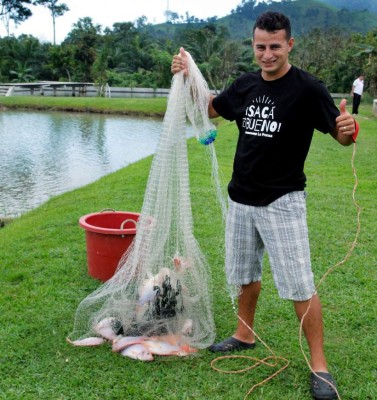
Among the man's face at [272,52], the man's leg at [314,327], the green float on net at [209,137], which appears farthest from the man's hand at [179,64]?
the man's leg at [314,327]

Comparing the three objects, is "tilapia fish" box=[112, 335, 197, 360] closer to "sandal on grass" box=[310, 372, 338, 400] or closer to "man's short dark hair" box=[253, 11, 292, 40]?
"sandal on grass" box=[310, 372, 338, 400]

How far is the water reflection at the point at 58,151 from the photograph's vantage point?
30.9ft

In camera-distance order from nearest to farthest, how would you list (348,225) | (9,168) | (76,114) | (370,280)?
1. (370,280)
2. (348,225)
3. (9,168)
4. (76,114)

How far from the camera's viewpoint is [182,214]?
10.1 feet

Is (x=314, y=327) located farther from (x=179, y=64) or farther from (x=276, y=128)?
(x=179, y=64)

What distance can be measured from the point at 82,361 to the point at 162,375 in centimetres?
43

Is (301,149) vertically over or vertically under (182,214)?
over

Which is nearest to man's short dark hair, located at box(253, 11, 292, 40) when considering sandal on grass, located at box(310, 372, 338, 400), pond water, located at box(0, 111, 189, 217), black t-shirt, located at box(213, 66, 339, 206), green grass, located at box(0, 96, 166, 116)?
black t-shirt, located at box(213, 66, 339, 206)

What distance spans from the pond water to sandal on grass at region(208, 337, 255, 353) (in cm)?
525

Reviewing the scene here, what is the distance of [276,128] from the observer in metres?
2.52

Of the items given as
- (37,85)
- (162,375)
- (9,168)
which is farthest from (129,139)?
(37,85)

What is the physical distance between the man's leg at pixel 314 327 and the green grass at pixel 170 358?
0.13m

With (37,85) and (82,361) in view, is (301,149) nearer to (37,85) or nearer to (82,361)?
(82,361)

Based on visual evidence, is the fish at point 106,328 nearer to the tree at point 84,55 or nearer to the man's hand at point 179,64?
the man's hand at point 179,64
